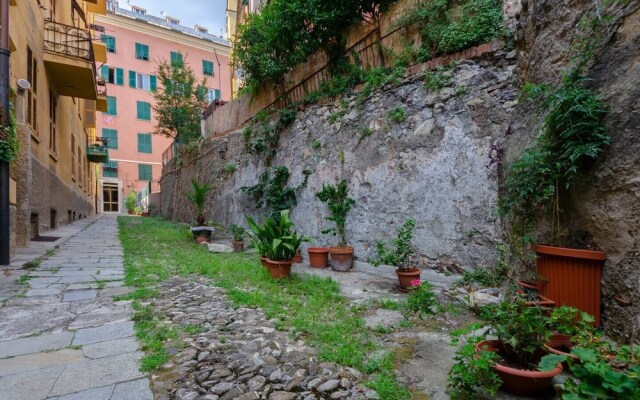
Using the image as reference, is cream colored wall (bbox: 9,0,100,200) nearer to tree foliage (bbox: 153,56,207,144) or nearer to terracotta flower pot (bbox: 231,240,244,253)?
tree foliage (bbox: 153,56,207,144)

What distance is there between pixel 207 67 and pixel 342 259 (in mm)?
26287

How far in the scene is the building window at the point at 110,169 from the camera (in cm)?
2350

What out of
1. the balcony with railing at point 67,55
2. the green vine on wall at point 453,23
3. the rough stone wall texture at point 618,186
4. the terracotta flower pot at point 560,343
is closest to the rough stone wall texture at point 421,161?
the green vine on wall at point 453,23

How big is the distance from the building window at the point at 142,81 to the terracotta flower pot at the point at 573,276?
26.8 metres

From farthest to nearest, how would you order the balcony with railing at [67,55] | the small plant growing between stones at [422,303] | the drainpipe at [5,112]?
the balcony with railing at [67,55], the drainpipe at [5,112], the small plant growing between stones at [422,303]

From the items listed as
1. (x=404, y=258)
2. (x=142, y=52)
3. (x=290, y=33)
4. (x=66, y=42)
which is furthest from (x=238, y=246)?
(x=142, y=52)

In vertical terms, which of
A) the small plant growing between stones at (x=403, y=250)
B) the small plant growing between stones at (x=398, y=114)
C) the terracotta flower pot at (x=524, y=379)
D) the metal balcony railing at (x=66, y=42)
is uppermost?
the metal balcony railing at (x=66, y=42)

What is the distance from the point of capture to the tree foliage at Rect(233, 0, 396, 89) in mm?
5598

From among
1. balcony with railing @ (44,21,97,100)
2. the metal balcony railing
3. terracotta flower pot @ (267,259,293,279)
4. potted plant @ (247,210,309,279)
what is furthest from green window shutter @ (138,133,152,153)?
terracotta flower pot @ (267,259,293,279)

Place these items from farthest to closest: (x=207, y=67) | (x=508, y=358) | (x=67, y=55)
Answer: (x=207, y=67) → (x=67, y=55) → (x=508, y=358)

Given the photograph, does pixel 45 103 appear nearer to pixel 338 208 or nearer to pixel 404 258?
pixel 338 208

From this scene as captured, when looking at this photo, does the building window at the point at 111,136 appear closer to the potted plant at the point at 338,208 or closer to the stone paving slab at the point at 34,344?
the potted plant at the point at 338,208

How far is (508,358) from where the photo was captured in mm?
1804

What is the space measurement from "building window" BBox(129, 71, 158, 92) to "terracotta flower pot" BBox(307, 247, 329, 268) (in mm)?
23586
